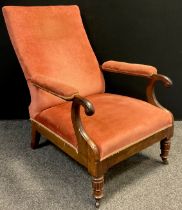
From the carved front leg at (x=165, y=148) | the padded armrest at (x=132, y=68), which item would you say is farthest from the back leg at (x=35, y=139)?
the carved front leg at (x=165, y=148)

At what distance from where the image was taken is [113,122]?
4.68 feet

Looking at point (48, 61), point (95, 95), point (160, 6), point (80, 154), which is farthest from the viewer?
point (160, 6)

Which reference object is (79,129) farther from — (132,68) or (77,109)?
(132,68)

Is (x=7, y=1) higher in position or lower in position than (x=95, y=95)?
higher

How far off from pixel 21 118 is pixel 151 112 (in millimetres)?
1266

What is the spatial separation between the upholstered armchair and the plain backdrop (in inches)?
8.6

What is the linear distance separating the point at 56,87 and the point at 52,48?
534mm

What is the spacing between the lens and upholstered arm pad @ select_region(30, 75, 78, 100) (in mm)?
1276

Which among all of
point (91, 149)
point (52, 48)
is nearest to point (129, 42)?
point (52, 48)

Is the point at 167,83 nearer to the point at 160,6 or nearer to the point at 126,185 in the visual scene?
the point at 126,185

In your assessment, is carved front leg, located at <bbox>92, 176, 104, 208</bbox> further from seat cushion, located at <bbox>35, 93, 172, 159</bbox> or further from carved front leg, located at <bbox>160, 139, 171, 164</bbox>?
carved front leg, located at <bbox>160, 139, 171, 164</bbox>

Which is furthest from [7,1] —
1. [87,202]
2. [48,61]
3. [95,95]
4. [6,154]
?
[87,202]

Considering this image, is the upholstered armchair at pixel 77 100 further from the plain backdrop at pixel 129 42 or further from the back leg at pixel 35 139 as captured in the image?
the plain backdrop at pixel 129 42

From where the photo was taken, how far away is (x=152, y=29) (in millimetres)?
2111
